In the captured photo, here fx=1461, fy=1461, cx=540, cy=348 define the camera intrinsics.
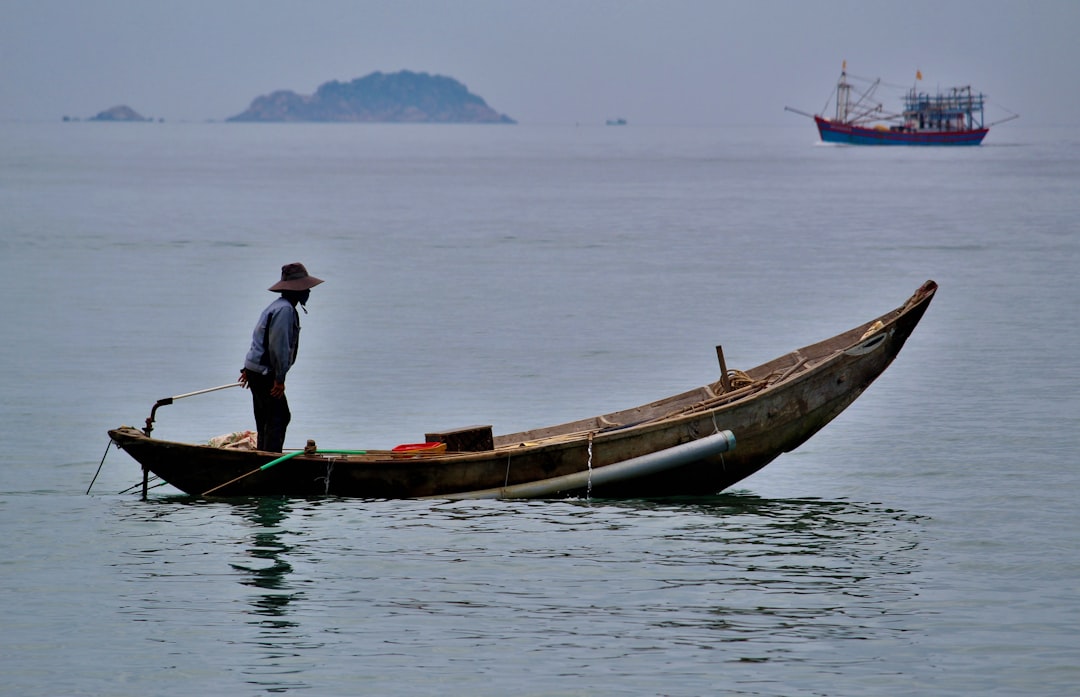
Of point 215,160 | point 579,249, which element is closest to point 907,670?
point 579,249

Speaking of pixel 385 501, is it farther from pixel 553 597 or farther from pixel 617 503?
pixel 553 597

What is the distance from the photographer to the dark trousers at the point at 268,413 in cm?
1356

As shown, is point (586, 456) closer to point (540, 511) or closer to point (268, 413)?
point (540, 511)

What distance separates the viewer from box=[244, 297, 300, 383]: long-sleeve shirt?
527 inches

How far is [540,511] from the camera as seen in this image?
45.2ft

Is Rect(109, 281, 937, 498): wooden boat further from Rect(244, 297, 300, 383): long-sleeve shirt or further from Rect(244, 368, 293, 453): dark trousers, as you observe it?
Rect(244, 297, 300, 383): long-sleeve shirt

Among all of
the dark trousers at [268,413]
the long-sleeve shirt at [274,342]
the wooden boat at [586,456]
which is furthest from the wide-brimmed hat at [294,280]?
the wooden boat at [586,456]

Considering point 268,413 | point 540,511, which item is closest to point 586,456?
point 540,511

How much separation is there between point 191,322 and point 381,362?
7109 mm

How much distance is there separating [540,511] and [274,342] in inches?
116

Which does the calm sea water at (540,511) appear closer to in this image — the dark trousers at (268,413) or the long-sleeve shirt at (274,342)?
the dark trousers at (268,413)

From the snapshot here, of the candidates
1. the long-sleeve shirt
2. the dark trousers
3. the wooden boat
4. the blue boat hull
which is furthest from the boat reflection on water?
the blue boat hull

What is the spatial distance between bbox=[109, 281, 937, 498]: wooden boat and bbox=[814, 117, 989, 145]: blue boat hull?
16037 centimetres

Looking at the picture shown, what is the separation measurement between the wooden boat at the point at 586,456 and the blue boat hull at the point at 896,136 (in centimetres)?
16037
